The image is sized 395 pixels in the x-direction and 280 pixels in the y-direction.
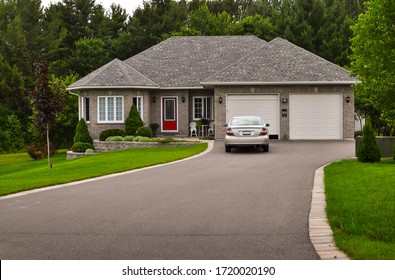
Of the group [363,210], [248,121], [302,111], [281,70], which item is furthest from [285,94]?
[363,210]

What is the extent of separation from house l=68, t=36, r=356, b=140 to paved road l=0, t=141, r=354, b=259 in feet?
46.9

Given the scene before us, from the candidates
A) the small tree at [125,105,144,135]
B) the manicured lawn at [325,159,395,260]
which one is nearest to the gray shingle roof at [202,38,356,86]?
the small tree at [125,105,144,135]

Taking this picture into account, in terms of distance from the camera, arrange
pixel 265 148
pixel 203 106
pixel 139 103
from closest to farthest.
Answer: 1. pixel 265 148
2. pixel 139 103
3. pixel 203 106

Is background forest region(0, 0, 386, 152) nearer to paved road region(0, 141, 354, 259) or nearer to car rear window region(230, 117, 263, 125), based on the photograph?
car rear window region(230, 117, 263, 125)

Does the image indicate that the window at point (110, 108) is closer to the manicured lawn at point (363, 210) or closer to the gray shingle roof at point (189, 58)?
the gray shingle roof at point (189, 58)

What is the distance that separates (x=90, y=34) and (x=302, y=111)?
3586cm

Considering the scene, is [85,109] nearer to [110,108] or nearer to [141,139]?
[110,108]

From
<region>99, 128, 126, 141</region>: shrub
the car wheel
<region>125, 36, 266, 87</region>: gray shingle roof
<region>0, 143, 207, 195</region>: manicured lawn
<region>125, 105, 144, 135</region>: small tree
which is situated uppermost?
<region>125, 36, 266, 87</region>: gray shingle roof

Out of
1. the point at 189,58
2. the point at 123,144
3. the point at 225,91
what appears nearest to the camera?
the point at 123,144

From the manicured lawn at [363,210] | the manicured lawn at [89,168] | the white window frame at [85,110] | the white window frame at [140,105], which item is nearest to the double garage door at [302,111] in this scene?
the manicured lawn at [89,168]

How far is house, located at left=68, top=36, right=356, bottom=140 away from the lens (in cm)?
3175

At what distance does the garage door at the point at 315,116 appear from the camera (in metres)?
31.8

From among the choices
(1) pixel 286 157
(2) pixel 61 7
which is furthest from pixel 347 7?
(1) pixel 286 157

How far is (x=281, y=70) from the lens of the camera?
32719mm
